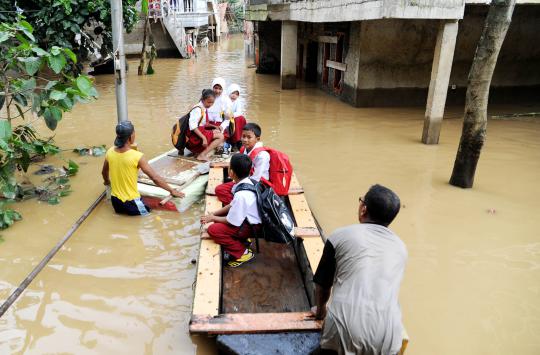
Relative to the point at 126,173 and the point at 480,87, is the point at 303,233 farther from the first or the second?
the point at 480,87

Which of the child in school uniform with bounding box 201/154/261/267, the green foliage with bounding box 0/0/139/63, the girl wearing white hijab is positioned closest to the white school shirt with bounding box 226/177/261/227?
the child in school uniform with bounding box 201/154/261/267

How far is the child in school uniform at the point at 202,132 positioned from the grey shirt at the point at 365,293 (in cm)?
416

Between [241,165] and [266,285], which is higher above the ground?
[241,165]

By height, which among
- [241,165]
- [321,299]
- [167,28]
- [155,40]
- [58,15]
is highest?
[58,15]

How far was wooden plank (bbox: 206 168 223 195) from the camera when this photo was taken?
5.10 metres

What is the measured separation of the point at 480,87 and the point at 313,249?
3681 mm

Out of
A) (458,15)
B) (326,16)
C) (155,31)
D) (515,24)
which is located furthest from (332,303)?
(155,31)

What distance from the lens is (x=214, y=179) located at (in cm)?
557

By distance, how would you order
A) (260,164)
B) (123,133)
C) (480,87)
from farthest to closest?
(480,87), (123,133), (260,164)

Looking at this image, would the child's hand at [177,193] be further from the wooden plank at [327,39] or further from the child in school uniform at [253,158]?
the wooden plank at [327,39]

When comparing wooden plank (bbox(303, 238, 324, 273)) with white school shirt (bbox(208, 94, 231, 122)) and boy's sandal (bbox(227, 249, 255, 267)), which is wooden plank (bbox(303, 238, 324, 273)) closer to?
boy's sandal (bbox(227, 249, 255, 267))

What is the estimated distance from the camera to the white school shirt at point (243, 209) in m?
3.65

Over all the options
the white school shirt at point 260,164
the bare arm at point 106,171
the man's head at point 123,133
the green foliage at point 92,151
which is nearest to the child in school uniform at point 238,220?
the white school shirt at point 260,164

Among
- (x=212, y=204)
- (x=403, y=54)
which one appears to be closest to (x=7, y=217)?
(x=212, y=204)
